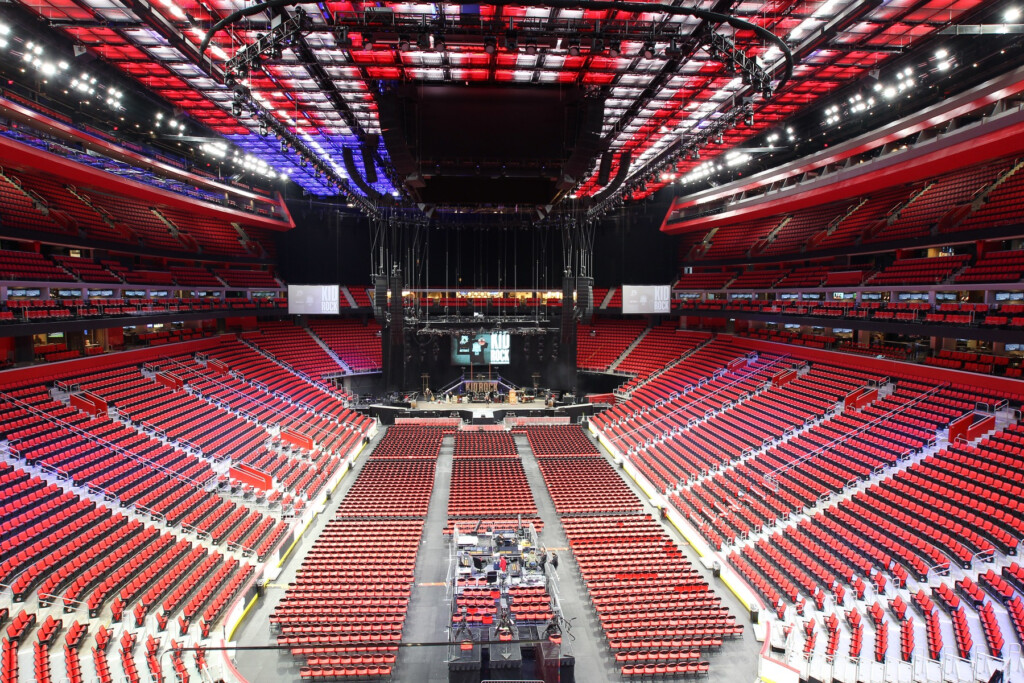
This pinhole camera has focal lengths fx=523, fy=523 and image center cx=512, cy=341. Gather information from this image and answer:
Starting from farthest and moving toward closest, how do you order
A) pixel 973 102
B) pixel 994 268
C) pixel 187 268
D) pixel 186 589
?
1. pixel 187 268
2. pixel 994 268
3. pixel 973 102
4. pixel 186 589

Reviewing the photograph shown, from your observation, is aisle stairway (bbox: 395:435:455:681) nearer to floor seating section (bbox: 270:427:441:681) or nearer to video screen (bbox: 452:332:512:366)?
floor seating section (bbox: 270:427:441:681)

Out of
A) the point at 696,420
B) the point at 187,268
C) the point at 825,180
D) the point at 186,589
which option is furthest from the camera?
the point at 187,268

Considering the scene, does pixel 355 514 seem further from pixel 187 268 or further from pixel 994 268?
pixel 994 268

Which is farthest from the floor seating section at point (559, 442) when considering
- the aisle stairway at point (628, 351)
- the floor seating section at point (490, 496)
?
the aisle stairway at point (628, 351)

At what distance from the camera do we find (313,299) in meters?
25.9

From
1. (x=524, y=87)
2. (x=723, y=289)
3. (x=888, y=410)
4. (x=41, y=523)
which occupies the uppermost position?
(x=524, y=87)

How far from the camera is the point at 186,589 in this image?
10836mm

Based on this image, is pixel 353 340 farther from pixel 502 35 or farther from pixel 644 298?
pixel 502 35

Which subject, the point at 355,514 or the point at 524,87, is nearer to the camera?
the point at 524,87

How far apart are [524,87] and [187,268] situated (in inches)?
912

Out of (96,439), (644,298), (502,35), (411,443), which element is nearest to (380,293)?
(411,443)

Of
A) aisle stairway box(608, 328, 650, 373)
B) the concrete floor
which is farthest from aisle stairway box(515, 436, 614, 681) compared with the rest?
aisle stairway box(608, 328, 650, 373)

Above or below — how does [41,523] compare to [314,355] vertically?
below

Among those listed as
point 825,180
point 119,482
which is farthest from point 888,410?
point 119,482
